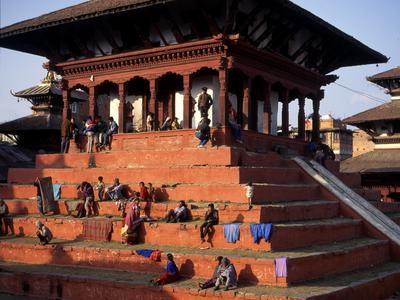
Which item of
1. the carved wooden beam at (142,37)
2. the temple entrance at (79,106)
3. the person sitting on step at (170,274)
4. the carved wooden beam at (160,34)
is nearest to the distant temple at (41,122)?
the temple entrance at (79,106)

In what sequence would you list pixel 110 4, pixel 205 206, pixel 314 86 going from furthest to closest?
pixel 314 86 → pixel 110 4 → pixel 205 206

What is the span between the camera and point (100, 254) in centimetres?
1270

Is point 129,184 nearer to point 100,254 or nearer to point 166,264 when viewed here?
point 100,254

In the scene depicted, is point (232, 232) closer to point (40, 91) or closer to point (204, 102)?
point (204, 102)

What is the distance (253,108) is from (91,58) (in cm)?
597

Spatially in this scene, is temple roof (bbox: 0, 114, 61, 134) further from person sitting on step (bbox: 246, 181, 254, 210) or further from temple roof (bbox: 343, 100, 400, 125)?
person sitting on step (bbox: 246, 181, 254, 210)

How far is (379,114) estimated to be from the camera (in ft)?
91.6

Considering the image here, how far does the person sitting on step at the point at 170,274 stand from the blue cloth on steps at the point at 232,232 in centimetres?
130

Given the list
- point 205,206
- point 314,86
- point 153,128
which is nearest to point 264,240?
point 205,206

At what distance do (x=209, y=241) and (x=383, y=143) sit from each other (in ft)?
61.6

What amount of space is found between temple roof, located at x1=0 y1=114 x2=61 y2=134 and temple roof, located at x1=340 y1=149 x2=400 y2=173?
52.5 feet

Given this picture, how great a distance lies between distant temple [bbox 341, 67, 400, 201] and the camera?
26.1m

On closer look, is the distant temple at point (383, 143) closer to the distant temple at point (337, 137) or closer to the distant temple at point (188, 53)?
the distant temple at point (188, 53)

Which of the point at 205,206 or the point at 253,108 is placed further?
the point at 253,108
